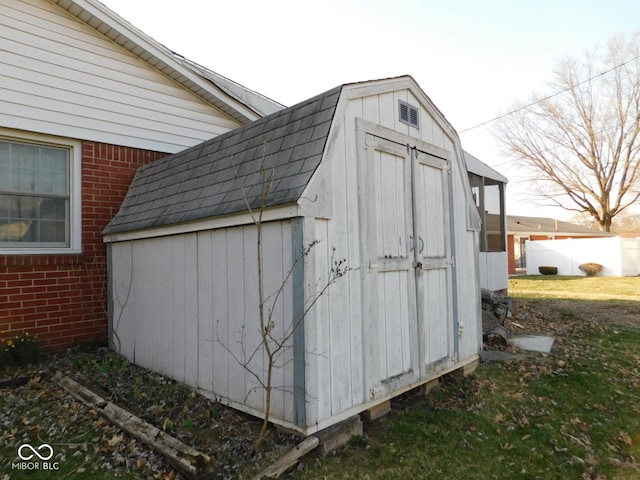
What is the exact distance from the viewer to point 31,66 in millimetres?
5512

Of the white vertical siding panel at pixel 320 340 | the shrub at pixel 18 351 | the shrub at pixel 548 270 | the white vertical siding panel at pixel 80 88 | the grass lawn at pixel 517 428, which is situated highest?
the white vertical siding panel at pixel 80 88

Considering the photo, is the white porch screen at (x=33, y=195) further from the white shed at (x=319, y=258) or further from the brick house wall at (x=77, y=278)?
the white shed at (x=319, y=258)

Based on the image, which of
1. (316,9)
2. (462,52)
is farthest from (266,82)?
(316,9)

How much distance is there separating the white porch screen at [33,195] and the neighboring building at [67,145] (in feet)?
0.04

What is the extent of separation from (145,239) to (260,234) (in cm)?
232

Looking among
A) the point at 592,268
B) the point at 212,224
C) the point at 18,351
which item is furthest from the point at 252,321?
the point at 592,268

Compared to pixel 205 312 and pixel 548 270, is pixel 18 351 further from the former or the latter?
pixel 548 270

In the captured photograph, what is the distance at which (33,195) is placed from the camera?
554 cm

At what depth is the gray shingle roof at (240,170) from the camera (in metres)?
3.30

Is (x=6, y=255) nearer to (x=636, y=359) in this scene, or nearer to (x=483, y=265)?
(x=636, y=359)

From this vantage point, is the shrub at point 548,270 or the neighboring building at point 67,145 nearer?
the neighboring building at point 67,145

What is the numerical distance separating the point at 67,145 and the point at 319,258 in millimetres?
4884

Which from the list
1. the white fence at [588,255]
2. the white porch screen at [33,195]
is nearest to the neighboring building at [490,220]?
the white porch screen at [33,195]

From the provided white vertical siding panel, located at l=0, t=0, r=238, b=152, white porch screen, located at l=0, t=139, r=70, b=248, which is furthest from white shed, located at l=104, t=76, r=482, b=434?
white vertical siding panel, located at l=0, t=0, r=238, b=152
